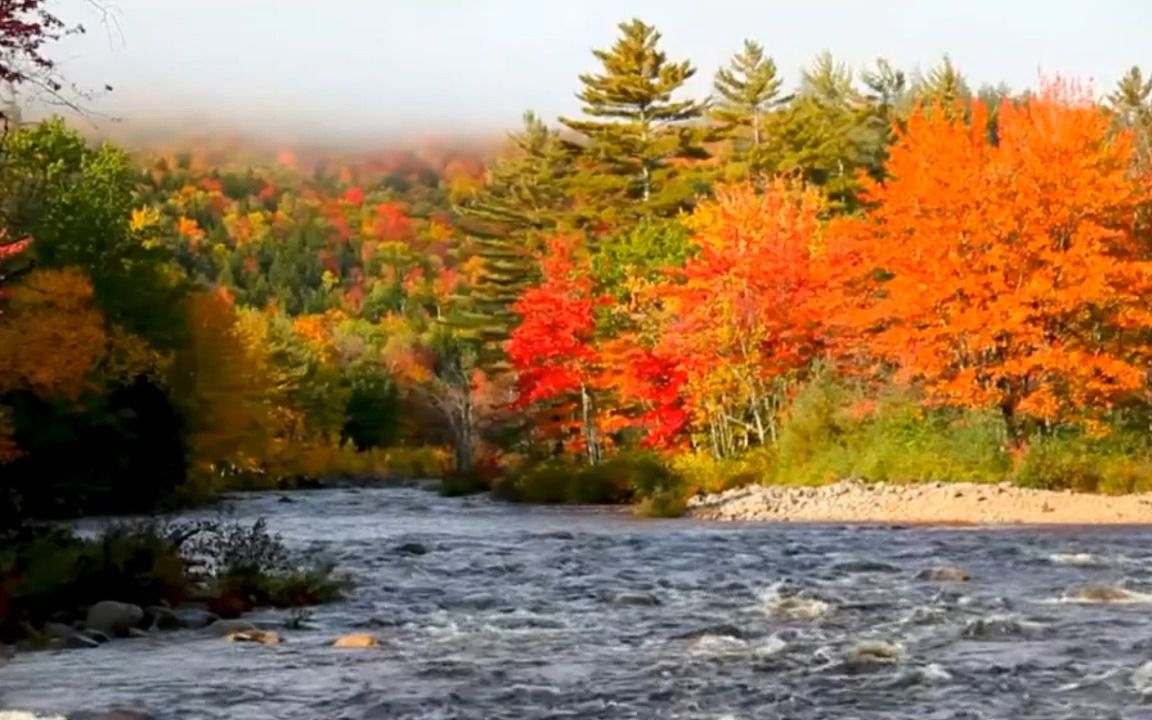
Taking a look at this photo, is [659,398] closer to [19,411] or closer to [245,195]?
[19,411]

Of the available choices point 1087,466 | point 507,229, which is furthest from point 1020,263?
point 507,229

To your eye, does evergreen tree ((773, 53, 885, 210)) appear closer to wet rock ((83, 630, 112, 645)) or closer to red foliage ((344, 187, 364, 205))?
wet rock ((83, 630, 112, 645))

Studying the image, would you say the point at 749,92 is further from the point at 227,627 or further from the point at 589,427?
the point at 227,627

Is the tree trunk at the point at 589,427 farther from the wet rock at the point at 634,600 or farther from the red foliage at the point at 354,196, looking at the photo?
the red foliage at the point at 354,196

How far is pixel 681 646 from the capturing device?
1222 cm

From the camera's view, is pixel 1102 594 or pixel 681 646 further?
pixel 1102 594

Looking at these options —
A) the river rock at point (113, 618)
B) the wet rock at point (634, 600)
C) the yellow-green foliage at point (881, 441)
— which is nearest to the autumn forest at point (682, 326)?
the yellow-green foliage at point (881, 441)

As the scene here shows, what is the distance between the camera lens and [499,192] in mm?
78312

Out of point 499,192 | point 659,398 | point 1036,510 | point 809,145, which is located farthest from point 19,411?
point 499,192

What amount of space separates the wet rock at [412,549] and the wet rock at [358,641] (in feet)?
27.9

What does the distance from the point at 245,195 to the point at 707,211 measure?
359 feet

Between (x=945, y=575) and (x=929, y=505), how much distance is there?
10842 mm

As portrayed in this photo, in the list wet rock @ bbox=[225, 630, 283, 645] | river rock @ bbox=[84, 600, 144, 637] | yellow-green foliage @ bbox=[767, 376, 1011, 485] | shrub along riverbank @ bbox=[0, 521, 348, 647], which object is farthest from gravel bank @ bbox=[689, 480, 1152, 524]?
river rock @ bbox=[84, 600, 144, 637]

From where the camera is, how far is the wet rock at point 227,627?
13.2 metres
